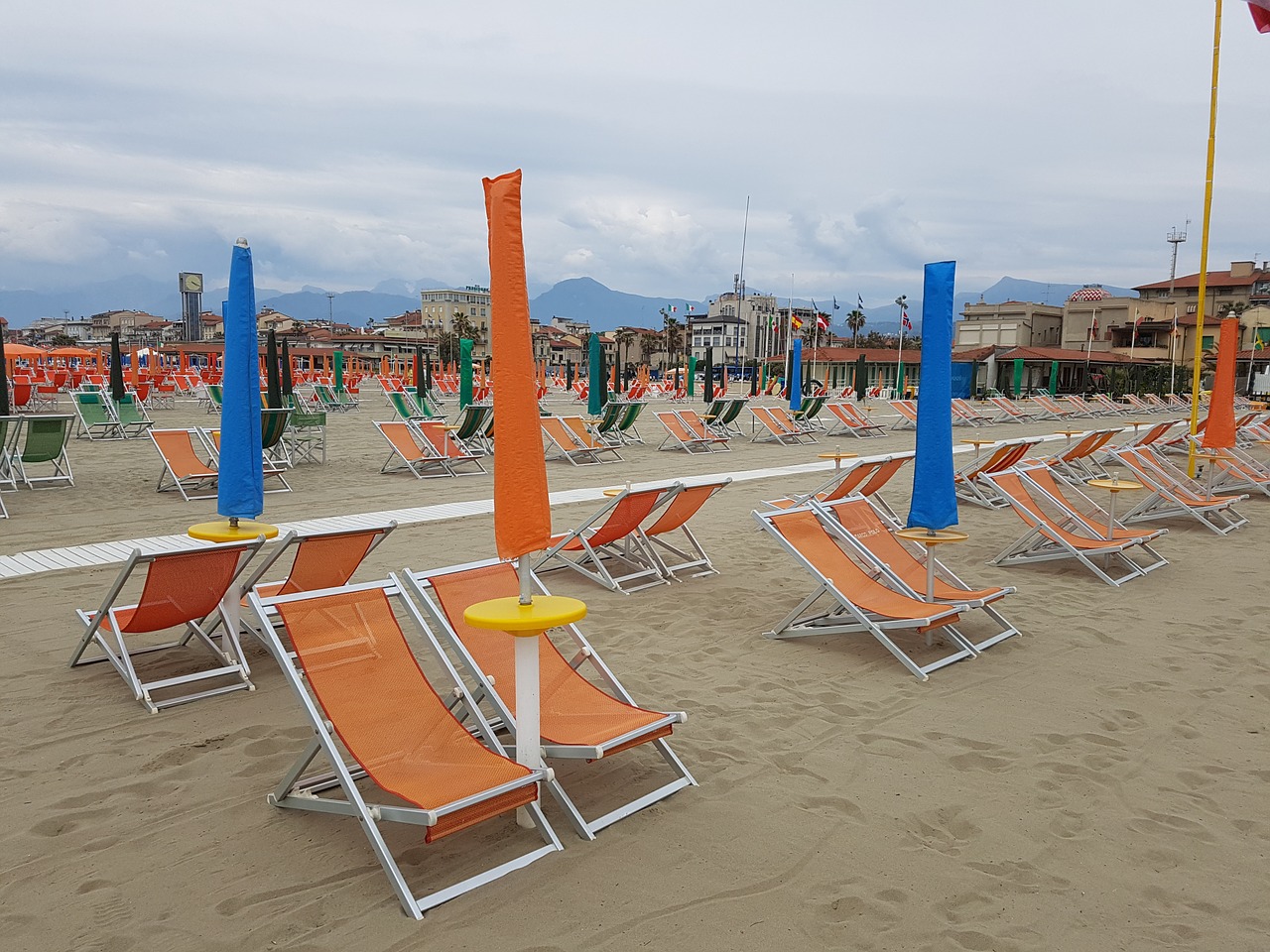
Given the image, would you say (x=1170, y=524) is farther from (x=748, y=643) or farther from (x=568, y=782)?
(x=568, y=782)

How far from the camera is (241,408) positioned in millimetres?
3994

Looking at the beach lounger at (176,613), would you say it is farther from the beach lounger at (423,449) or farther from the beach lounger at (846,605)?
the beach lounger at (423,449)

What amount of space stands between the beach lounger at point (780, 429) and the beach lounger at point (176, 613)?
13.0m

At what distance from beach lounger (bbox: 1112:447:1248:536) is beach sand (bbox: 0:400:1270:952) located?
3.01 meters

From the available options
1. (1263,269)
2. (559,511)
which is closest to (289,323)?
(1263,269)

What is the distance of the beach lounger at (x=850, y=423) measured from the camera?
717 inches

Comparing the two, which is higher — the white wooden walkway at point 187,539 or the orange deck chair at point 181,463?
the orange deck chair at point 181,463

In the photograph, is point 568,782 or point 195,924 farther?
point 568,782

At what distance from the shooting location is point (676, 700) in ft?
12.9

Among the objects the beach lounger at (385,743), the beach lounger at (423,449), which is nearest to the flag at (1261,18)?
the beach lounger at (385,743)

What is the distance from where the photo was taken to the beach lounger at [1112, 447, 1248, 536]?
8086 mm

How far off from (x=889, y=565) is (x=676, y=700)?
6.12 ft

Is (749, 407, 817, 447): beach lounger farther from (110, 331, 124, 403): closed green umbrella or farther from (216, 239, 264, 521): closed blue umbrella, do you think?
(216, 239, 264, 521): closed blue umbrella

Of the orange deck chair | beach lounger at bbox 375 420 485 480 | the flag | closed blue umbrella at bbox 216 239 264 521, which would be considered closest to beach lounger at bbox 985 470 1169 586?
the flag
